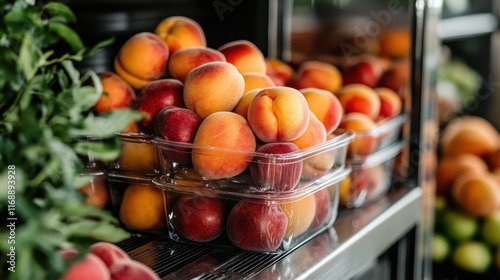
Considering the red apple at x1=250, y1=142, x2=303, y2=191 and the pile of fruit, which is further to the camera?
the pile of fruit

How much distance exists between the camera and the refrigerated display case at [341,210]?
824 mm

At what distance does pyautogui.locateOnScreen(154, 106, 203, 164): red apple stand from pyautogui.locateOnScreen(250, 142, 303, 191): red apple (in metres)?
0.09

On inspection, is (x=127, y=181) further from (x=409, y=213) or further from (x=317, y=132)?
(x=409, y=213)

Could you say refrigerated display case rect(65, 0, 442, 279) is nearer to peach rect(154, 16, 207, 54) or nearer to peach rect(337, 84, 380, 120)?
peach rect(337, 84, 380, 120)

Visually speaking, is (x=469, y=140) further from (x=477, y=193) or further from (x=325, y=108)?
(x=325, y=108)

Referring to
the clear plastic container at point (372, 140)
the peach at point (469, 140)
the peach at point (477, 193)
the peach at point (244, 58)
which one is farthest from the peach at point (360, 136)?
the peach at point (469, 140)

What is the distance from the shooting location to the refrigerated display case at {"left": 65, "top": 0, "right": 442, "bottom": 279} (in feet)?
2.70

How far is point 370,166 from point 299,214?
30cm

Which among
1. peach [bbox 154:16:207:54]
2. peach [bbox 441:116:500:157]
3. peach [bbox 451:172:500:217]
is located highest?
peach [bbox 154:16:207:54]

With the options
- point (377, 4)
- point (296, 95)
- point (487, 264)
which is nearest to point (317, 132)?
point (296, 95)

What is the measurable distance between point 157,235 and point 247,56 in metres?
0.28

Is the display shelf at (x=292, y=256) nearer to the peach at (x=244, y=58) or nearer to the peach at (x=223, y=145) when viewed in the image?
the peach at (x=223, y=145)

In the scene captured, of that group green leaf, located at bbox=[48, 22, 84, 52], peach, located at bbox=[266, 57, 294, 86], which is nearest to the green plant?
green leaf, located at bbox=[48, 22, 84, 52]

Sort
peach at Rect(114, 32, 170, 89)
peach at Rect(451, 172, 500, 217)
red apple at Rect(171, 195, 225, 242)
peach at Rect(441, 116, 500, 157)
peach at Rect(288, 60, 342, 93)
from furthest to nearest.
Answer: peach at Rect(441, 116, 500, 157), peach at Rect(451, 172, 500, 217), peach at Rect(288, 60, 342, 93), peach at Rect(114, 32, 170, 89), red apple at Rect(171, 195, 225, 242)
